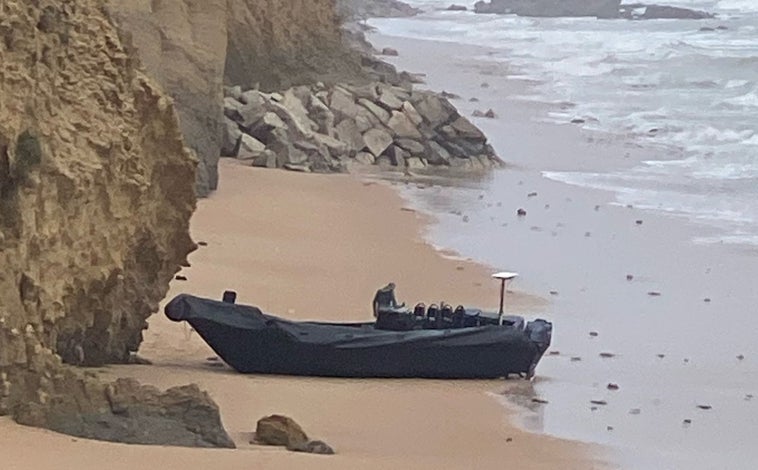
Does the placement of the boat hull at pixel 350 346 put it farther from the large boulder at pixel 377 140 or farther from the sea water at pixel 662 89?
the large boulder at pixel 377 140

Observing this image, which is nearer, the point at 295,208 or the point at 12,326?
the point at 12,326

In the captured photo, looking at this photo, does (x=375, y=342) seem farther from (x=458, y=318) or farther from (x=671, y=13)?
(x=671, y=13)

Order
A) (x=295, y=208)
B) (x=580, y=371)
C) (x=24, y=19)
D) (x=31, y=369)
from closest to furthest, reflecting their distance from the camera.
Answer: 1. (x=31, y=369)
2. (x=24, y=19)
3. (x=580, y=371)
4. (x=295, y=208)

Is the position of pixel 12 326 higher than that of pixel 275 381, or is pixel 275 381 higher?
pixel 12 326

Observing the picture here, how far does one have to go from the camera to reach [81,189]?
30.4 ft

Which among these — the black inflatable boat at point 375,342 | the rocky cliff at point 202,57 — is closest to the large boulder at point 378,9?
the rocky cliff at point 202,57

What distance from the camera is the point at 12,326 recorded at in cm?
831

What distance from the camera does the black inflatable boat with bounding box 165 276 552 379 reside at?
10.7 metres

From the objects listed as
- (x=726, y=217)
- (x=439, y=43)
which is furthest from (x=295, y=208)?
(x=439, y=43)

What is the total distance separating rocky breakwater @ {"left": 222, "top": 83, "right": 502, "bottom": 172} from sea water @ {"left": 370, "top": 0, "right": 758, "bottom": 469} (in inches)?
47.6

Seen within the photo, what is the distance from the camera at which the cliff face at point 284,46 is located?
2674 cm

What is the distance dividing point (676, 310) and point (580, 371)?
2466 millimetres

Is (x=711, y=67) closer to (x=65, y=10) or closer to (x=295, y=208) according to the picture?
(x=295, y=208)

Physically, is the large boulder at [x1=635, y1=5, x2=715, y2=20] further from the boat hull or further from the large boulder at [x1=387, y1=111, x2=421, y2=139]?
the boat hull
